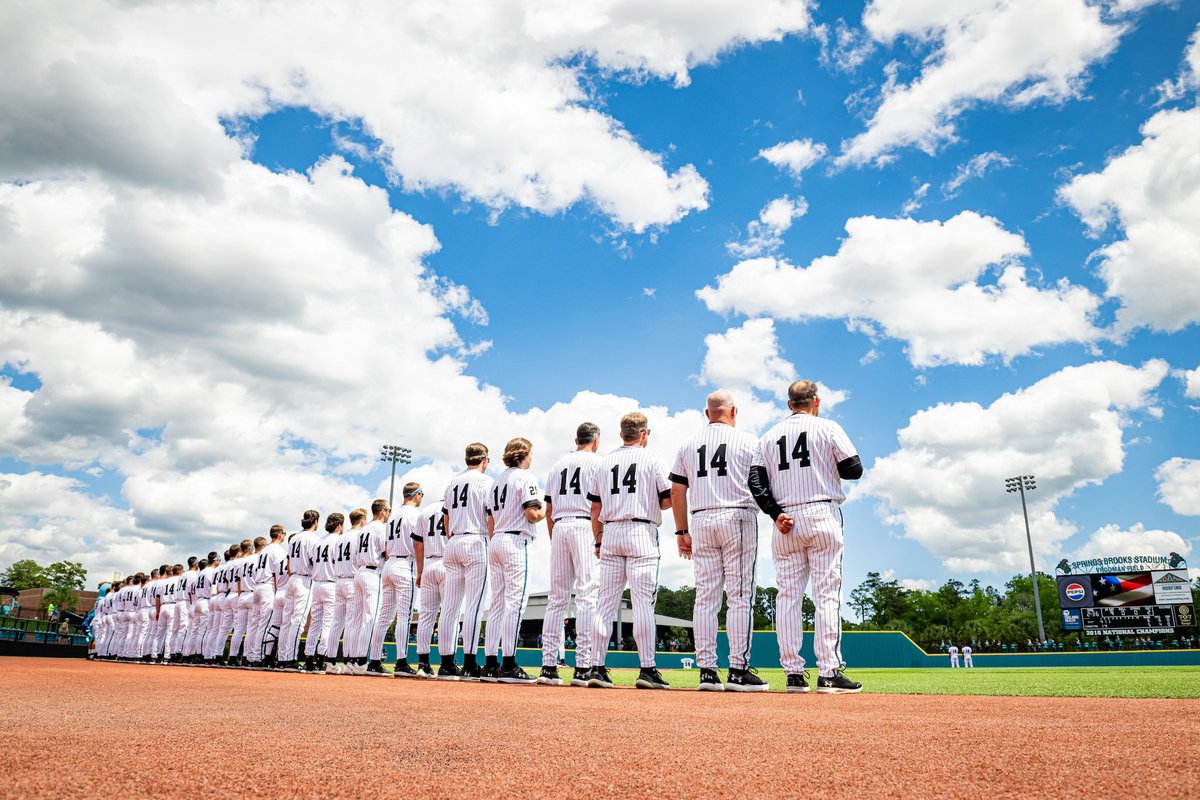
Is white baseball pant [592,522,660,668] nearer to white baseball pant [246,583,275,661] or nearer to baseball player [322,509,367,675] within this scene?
baseball player [322,509,367,675]

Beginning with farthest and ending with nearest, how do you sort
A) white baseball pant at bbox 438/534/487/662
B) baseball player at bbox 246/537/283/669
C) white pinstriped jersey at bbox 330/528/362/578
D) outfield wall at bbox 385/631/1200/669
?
outfield wall at bbox 385/631/1200/669, baseball player at bbox 246/537/283/669, white pinstriped jersey at bbox 330/528/362/578, white baseball pant at bbox 438/534/487/662

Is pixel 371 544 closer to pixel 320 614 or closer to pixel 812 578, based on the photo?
pixel 320 614

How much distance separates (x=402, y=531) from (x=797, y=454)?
19.2 ft

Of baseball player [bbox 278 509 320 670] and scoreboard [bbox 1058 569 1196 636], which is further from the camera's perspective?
scoreboard [bbox 1058 569 1196 636]

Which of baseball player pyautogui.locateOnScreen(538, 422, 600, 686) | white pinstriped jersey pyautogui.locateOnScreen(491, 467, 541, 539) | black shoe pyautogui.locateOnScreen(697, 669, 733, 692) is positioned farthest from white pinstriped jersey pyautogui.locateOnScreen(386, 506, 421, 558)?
black shoe pyautogui.locateOnScreen(697, 669, 733, 692)

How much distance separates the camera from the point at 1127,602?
1329 inches

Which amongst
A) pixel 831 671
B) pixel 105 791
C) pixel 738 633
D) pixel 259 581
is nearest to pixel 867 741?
pixel 105 791

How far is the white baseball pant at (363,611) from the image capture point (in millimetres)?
11055

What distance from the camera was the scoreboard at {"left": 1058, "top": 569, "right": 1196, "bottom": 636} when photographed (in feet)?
108

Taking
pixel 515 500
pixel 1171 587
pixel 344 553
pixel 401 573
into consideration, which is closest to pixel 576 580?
pixel 515 500

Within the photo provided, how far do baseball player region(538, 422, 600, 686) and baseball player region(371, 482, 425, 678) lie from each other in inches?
116

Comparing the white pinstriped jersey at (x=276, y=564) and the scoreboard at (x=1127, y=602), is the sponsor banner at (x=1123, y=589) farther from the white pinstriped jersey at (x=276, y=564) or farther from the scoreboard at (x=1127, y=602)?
the white pinstriped jersey at (x=276, y=564)

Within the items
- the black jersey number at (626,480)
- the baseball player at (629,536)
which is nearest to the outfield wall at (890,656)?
the baseball player at (629,536)

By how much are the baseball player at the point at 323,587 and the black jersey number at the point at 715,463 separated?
720 cm
